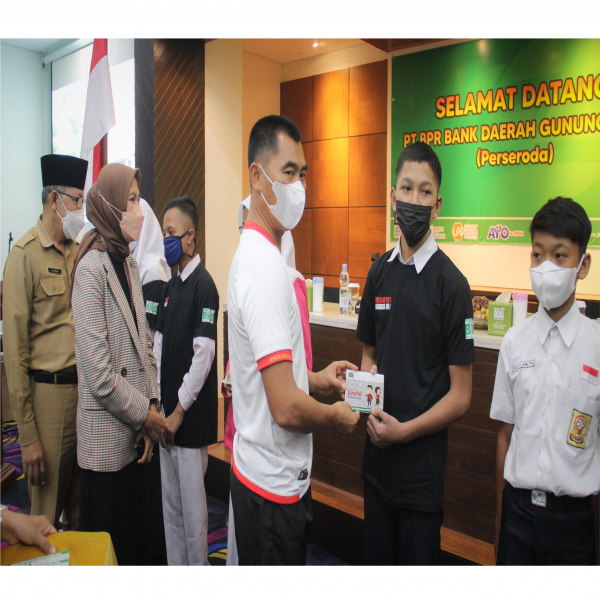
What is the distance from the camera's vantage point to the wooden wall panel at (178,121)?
166 inches

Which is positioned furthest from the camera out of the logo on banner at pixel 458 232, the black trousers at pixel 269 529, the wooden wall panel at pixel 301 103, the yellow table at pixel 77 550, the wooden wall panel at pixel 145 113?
the wooden wall panel at pixel 301 103

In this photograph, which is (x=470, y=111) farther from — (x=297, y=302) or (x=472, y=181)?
(x=297, y=302)

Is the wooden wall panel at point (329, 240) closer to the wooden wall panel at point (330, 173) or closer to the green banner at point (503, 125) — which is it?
the wooden wall panel at point (330, 173)

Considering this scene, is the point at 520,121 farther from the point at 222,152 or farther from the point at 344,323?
the point at 344,323

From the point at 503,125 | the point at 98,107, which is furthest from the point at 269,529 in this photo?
the point at 503,125

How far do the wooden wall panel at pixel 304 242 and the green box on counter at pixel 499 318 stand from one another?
423 centimetres

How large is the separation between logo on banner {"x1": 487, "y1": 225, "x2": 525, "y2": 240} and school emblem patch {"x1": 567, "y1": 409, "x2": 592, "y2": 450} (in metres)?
3.60

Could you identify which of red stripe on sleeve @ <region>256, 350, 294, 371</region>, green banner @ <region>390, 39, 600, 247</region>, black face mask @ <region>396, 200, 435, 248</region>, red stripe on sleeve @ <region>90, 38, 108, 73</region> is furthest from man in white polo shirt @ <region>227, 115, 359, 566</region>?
green banner @ <region>390, 39, 600, 247</region>

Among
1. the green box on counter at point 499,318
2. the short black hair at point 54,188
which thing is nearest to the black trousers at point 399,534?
the green box on counter at point 499,318

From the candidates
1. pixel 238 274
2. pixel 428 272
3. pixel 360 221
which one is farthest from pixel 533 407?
pixel 360 221

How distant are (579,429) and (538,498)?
232mm

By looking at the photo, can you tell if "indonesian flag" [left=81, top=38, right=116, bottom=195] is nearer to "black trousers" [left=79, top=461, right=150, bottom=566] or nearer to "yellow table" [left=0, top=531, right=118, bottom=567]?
"black trousers" [left=79, top=461, right=150, bottom=566]

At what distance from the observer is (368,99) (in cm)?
578

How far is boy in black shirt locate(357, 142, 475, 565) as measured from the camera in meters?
1.54
